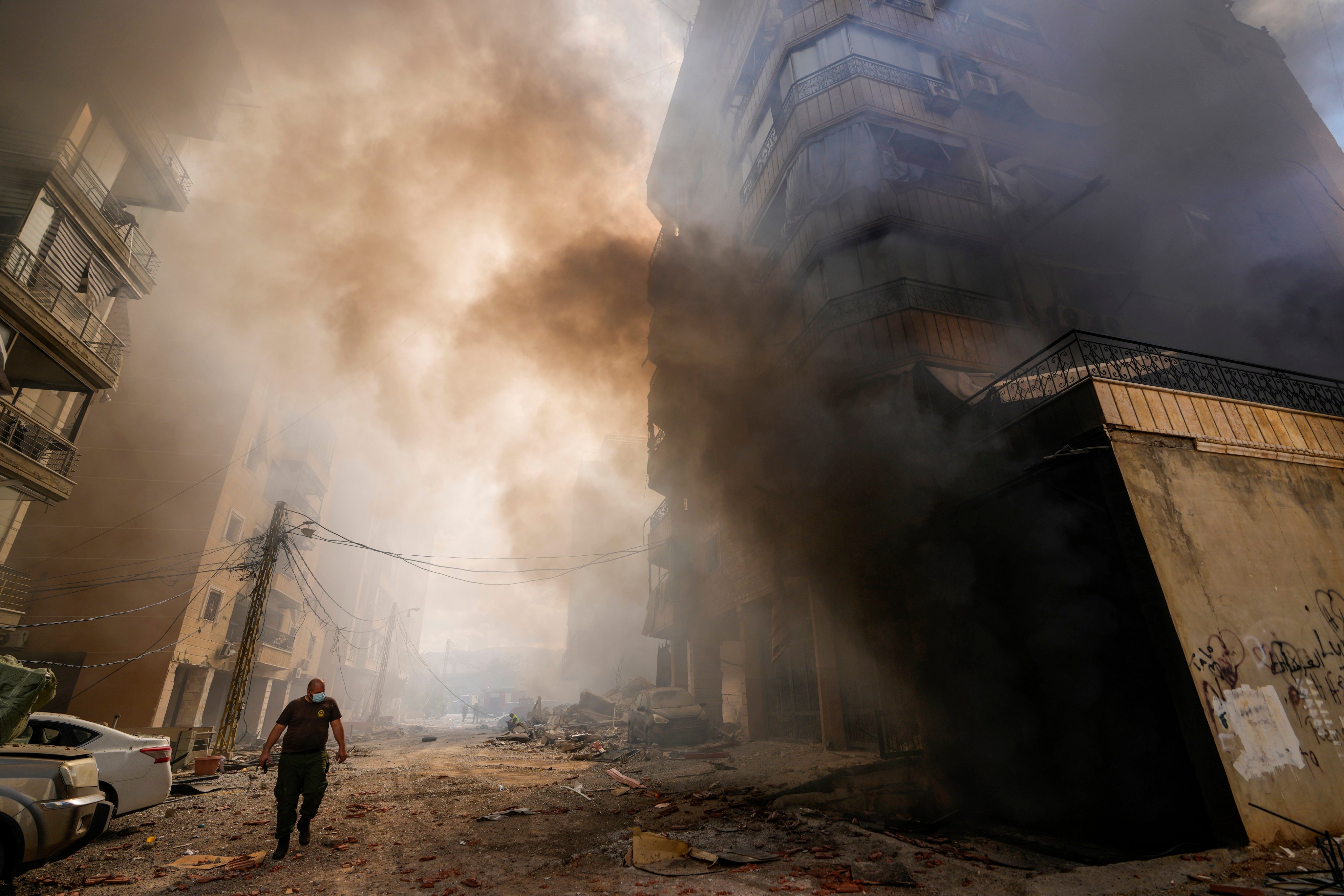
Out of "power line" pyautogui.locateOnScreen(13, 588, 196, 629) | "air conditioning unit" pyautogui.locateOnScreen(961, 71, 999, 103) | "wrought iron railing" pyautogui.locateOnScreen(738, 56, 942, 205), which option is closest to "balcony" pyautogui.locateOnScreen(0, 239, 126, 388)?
"power line" pyautogui.locateOnScreen(13, 588, 196, 629)

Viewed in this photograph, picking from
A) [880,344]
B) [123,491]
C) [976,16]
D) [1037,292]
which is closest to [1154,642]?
[880,344]

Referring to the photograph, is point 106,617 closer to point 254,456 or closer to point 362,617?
point 254,456

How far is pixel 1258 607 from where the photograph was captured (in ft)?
19.0

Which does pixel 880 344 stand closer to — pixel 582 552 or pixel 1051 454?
pixel 1051 454

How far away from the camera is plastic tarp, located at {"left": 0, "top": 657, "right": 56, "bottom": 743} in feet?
16.6

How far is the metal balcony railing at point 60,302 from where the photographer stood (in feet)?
35.4

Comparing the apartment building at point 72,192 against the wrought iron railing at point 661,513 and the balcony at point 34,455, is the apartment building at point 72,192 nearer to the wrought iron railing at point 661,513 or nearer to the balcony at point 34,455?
the balcony at point 34,455

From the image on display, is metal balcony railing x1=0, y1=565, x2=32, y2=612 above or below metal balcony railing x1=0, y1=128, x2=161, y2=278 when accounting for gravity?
below

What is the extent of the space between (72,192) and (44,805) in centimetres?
1460

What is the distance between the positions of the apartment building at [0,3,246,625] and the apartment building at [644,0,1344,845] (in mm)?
14274

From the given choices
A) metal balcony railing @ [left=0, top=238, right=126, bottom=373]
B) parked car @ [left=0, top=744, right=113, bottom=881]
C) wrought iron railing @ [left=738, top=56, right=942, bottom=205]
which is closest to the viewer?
parked car @ [left=0, top=744, right=113, bottom=881]

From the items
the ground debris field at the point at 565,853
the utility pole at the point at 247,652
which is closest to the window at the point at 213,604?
the utility pole at the point at 247,652

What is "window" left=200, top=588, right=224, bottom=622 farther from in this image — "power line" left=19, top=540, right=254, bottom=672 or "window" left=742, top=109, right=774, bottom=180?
"window" left=742, top=109, right=774, bottom=180

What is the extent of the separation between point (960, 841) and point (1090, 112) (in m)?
19.7
